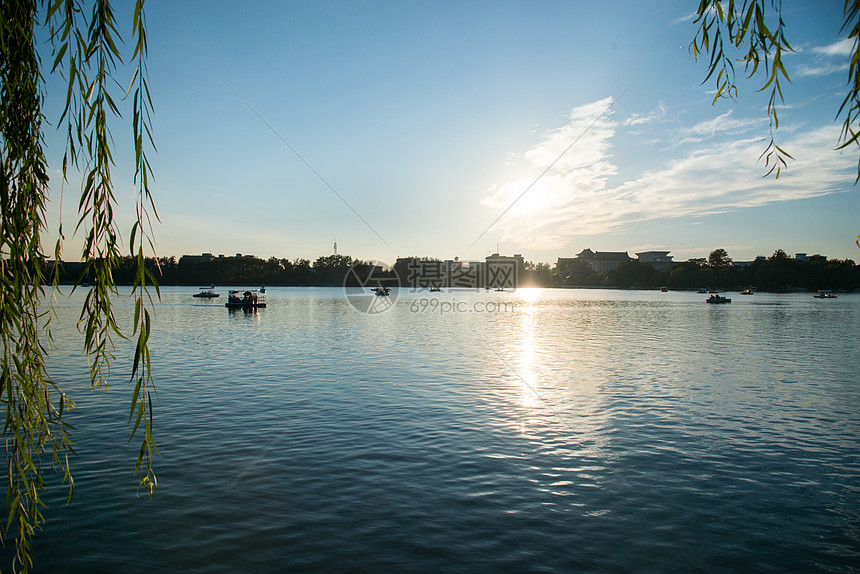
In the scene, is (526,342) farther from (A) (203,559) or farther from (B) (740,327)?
(A) (203,559)

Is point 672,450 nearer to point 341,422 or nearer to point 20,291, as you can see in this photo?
point 341,422

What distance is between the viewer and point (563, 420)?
20328mm

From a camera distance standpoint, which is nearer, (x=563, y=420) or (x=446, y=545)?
(x=446, y=545)

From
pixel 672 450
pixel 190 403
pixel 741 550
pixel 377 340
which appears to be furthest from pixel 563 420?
pixel 377 340

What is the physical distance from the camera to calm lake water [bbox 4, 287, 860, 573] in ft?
33.3

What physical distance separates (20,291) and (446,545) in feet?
28.3

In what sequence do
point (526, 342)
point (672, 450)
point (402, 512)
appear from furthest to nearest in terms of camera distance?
1. point (526, 342)
2. point (672, 450)
3. point (402, 512)

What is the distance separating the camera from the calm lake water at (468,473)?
1015cm

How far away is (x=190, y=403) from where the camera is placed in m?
22.5

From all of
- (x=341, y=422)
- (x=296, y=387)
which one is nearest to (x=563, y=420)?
(x=341, y=422)

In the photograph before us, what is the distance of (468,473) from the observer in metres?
14.3

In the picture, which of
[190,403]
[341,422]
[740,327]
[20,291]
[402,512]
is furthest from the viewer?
[740,327]

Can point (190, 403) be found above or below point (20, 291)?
below

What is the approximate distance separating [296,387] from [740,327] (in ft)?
200
